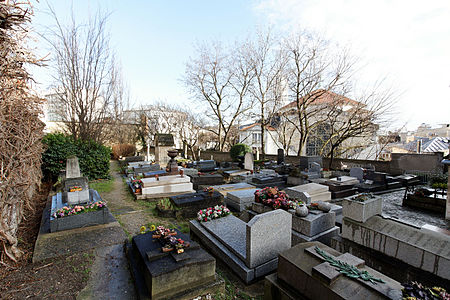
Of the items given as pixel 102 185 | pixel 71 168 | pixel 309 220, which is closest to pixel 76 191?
pixel 71 168

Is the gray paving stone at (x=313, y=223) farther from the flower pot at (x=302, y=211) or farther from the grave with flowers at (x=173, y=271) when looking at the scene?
the grave with flowers at (x=173, y=271)

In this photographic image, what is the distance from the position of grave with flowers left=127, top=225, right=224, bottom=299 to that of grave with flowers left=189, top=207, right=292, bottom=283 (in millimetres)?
534

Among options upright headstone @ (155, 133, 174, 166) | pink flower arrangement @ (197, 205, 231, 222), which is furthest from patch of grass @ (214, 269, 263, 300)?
upright headstone @ (155, 133, 174, 166)

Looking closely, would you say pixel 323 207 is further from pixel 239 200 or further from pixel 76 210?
pixel 76 210

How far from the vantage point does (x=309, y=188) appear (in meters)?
7.43

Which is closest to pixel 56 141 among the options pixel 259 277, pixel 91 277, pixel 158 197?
pixel 158 197

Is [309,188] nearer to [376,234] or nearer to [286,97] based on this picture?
[376,234]

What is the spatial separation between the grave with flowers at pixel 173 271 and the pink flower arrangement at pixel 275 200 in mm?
2258

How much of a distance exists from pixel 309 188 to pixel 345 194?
2142mm

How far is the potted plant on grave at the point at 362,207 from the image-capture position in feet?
12.6

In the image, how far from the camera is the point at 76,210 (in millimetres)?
5301

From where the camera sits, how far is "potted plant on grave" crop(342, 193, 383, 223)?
384 cm

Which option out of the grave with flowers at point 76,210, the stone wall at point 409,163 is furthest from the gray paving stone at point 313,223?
the stone wall at point 409,163

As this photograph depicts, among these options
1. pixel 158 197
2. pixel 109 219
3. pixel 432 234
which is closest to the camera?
pixel 432 234
